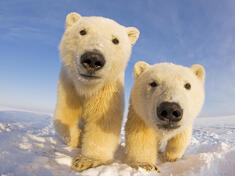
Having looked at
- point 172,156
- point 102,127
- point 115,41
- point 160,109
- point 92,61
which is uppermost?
point 115,41

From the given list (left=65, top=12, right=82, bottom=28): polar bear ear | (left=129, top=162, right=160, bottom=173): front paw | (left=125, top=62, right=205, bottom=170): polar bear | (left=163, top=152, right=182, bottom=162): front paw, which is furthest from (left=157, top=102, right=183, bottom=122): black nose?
(left=65, top=12, right=82, bottom=28): polar bear ear

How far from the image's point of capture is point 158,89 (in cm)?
246

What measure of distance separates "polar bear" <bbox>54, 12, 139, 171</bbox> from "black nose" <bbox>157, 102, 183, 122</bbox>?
3.00 feet

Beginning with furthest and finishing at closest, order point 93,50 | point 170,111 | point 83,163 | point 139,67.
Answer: point 139,67, point 83,163, point 93,50, point 170,111

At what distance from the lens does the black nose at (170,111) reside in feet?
6.83

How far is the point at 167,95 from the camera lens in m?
2.21

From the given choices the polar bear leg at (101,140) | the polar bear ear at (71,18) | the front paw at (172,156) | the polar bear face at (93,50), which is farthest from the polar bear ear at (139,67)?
the front paw at (172,156)

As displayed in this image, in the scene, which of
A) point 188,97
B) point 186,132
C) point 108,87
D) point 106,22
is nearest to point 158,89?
point 188,97

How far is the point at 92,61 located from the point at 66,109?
1443 mm

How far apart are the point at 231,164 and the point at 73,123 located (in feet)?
8.68

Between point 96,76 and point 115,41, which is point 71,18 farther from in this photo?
point 96,76

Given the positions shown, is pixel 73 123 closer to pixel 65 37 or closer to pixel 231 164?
pixel 65 37

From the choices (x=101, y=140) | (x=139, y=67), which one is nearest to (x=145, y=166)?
(x=101, y=140)

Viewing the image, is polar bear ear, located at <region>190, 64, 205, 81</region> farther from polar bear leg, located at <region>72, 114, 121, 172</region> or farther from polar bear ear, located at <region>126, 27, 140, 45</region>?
polar bear leg, located at <region>72, 114, 121, 172</region>
